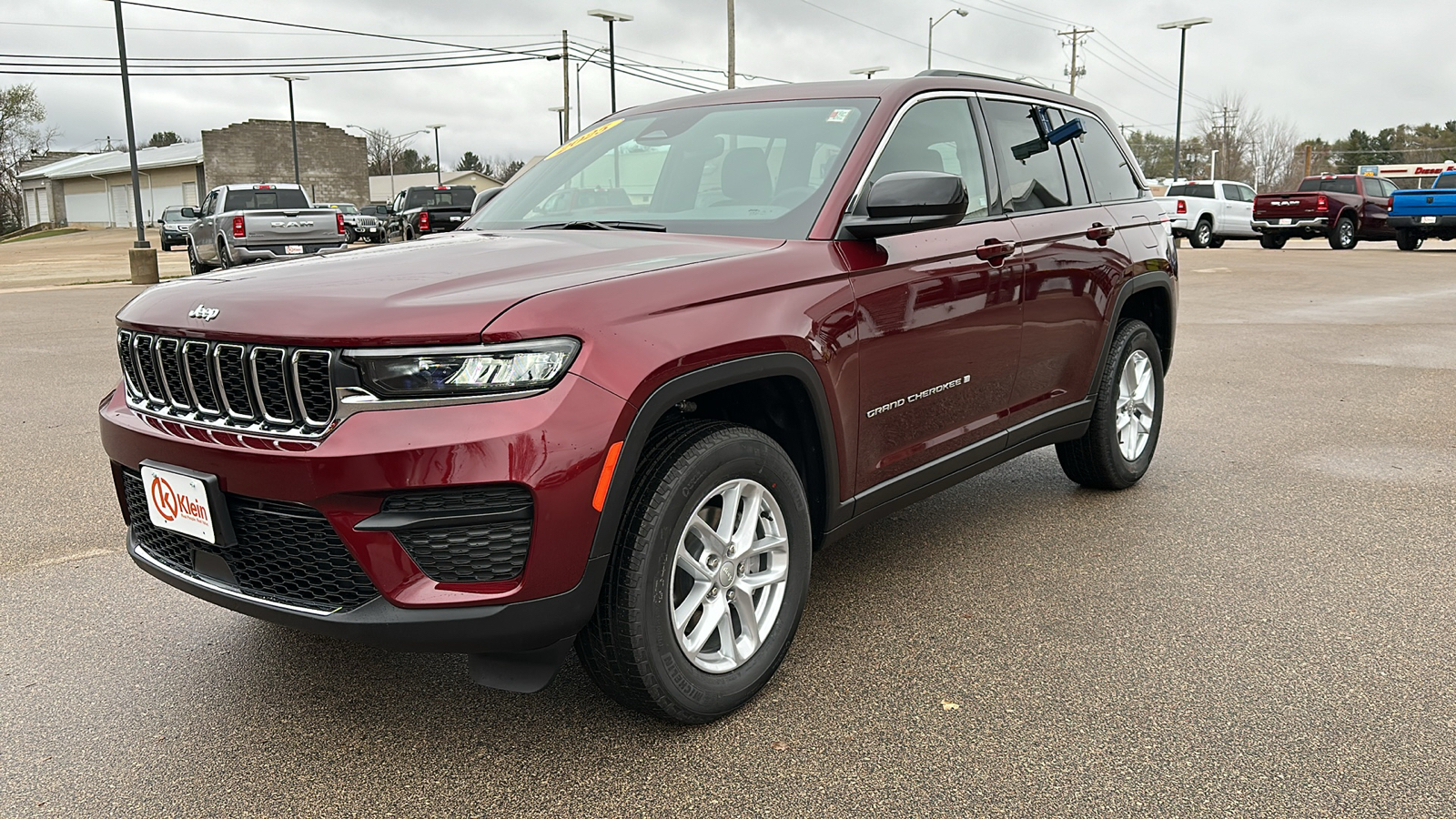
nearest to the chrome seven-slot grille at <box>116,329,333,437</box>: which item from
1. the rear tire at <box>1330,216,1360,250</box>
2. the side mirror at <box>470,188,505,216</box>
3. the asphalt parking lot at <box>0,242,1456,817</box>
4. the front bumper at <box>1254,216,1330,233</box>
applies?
the asphalt parking lot at <box>0,242,1456,817</box>

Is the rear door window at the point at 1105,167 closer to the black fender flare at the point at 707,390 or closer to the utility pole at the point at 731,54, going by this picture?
the black fender flare at the point at 707,390

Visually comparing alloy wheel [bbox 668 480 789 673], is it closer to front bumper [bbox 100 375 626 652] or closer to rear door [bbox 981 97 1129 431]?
front bumper [bbox 100 375 626 652]

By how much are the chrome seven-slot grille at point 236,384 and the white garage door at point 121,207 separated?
73.5 meters

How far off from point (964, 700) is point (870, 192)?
4.96ft

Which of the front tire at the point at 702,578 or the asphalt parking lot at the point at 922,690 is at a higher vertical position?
the front tire at the point at 702,578

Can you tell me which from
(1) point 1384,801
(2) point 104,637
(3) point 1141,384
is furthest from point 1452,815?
(2) point 104,637

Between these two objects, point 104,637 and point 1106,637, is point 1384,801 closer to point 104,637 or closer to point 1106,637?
point 1106,637

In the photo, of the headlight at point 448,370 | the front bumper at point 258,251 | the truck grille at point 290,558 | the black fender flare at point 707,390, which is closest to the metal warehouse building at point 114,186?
the front bumper at point 258,251

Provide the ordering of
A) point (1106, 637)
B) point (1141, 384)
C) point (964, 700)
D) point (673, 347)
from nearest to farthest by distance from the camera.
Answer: point (673, 347) < point (964, 700) < point (1106, 637) < point (1141, 384)

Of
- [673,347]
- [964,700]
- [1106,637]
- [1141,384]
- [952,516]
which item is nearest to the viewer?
[673,347]

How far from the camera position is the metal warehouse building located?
62719mm

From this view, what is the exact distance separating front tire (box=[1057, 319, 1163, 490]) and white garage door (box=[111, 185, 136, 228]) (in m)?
73.2

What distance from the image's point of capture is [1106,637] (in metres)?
3.57

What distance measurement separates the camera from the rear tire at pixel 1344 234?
→ 28.0m
